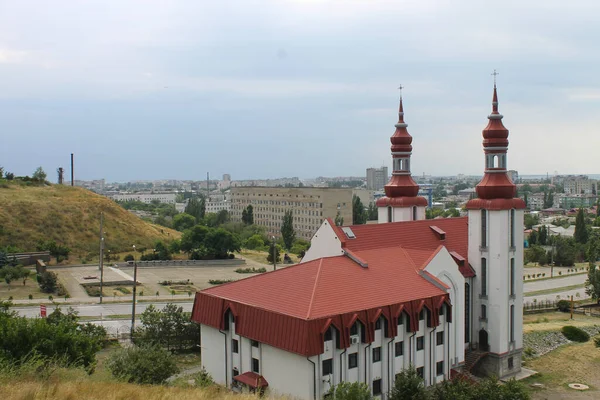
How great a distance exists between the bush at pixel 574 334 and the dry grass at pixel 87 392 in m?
33.6

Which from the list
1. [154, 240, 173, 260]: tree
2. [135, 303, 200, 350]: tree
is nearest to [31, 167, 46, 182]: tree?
[154, 240, 173, 260]: tree

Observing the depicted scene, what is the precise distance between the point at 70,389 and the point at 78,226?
230 ft

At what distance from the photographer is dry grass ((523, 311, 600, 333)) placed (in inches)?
1808

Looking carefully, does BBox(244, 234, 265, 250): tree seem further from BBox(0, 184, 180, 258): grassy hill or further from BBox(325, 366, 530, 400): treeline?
BBox(325, 366, 530, 400): treeline

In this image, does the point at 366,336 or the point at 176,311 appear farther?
the point at 176,311

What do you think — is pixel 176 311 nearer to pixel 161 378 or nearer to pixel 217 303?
pixel 217 303

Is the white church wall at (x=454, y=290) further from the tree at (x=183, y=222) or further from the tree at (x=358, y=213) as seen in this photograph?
the tree at (x=183, y=222)

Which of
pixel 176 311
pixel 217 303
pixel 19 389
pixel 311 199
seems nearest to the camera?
pixel 19 389

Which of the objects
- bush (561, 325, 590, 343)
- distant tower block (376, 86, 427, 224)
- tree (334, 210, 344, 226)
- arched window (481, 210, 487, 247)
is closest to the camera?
arched window (481, 210, 487, 247)

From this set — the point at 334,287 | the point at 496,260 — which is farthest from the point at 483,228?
the point at 334,287

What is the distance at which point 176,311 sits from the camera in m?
37.8

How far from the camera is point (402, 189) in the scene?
43688mm

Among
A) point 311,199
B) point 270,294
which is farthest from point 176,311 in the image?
point 311,199

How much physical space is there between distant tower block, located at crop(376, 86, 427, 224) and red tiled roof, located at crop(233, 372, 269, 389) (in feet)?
64.0
